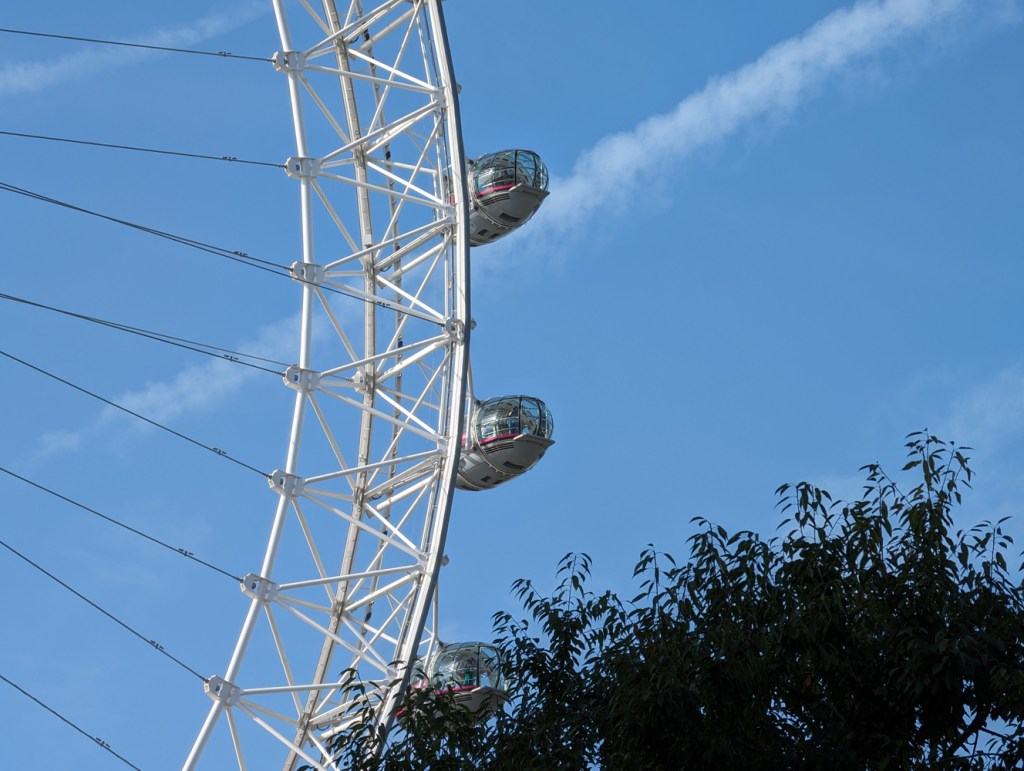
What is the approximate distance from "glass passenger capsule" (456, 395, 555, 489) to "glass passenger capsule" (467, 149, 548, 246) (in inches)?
145

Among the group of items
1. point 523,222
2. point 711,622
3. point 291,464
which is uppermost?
point 523,222

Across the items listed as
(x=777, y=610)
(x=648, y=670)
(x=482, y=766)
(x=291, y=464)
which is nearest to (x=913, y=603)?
(x=777, y=610)

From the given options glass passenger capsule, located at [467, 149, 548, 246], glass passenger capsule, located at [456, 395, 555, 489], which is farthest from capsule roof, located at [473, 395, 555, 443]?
glass passenger capsule, located at [467, 149, 548, 246]

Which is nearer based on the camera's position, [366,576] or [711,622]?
[711,622]

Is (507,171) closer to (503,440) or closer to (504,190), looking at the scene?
(504,190)

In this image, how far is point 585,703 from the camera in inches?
942

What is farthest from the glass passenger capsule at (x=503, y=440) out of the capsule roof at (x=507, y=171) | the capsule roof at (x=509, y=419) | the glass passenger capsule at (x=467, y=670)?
the capsule roof at (x=507, y=171)

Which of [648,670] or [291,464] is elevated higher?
[291,464]

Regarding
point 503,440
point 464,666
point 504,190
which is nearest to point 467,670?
point 464,666

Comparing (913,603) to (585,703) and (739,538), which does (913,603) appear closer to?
(739,538)

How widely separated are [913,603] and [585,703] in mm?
→ 4218

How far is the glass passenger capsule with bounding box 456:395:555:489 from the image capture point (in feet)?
116

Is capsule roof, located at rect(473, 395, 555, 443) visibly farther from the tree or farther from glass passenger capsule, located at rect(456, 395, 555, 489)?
the tree

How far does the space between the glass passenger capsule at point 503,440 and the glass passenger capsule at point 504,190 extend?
3695 millimetres
